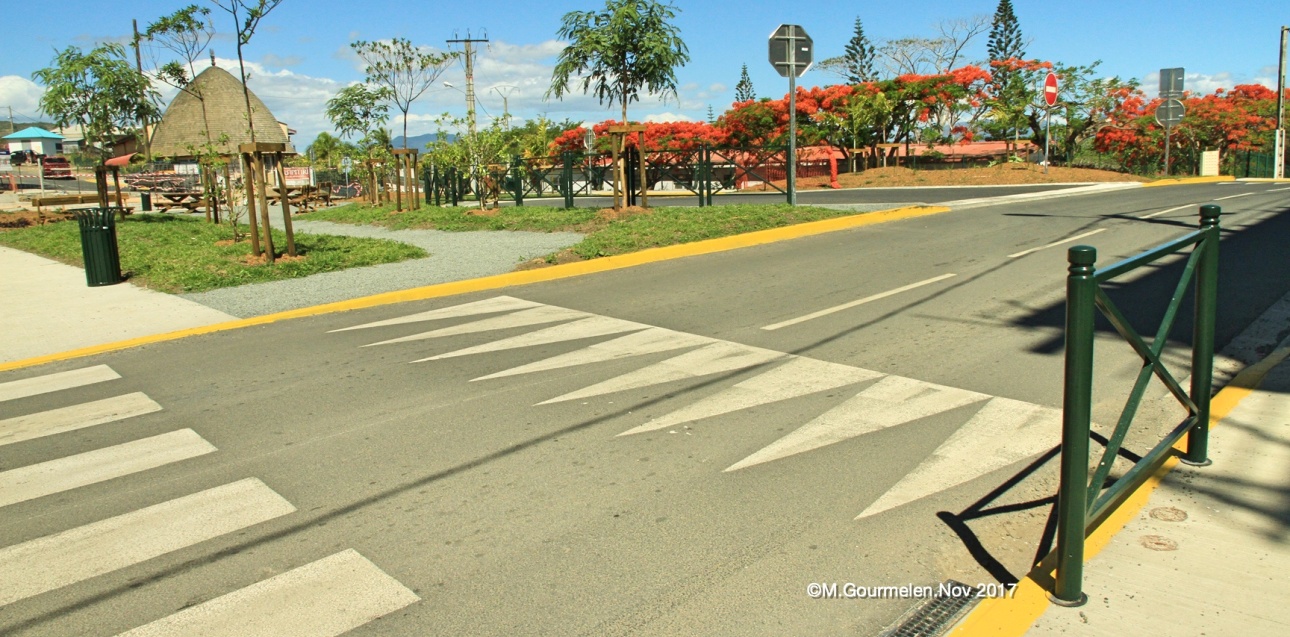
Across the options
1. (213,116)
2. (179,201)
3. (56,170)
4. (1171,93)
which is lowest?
(179,201)

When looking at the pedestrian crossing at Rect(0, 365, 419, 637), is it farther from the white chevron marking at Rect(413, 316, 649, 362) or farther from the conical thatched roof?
the conical thatched roof

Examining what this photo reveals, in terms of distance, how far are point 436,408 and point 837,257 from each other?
7883 mm

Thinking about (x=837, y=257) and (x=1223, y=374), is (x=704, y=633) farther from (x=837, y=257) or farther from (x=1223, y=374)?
(x=837, y=257)

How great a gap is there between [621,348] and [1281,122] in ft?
118

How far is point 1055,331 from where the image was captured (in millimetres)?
7770

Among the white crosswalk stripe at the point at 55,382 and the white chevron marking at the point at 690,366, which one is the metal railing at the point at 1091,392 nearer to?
the white chevron marking at the point at 690,366

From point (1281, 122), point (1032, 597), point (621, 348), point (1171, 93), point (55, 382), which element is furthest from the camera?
point (1281, 122)

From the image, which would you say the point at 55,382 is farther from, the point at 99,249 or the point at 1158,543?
the point at 1158,543

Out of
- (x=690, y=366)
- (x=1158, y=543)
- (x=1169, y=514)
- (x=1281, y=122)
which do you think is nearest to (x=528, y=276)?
(x=690, y=366)

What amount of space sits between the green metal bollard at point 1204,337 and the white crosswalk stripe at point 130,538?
4581mm

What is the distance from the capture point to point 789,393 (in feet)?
20.1

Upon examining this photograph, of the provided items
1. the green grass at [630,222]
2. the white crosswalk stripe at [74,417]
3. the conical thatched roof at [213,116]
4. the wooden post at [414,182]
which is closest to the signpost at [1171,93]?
the green grass at [630,222]

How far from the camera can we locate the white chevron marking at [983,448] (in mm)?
4461

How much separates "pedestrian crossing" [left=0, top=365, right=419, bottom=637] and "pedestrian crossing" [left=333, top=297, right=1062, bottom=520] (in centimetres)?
196
